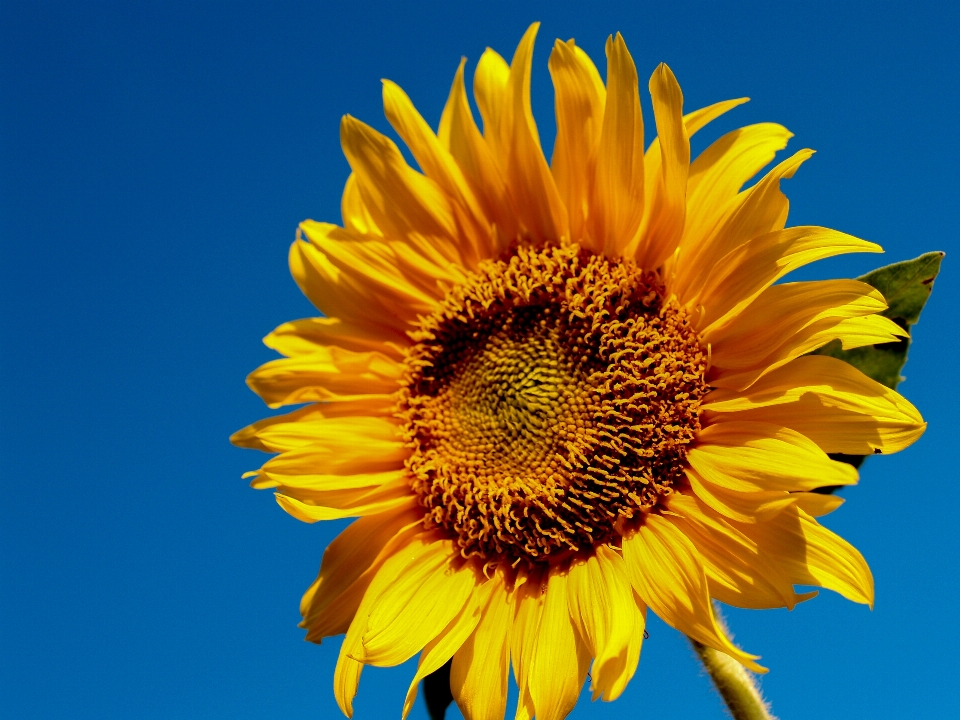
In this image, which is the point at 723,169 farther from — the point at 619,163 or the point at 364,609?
the point at 364,609

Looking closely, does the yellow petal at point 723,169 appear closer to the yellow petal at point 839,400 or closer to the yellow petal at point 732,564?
the yellow petal at point 839,400

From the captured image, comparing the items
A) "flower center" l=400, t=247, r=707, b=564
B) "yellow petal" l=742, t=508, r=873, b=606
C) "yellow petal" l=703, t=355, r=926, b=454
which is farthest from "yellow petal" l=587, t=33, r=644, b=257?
"yellow petal" l=742, t=508, r=873, b=606

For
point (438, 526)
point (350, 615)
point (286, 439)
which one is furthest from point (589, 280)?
point (350, 615)

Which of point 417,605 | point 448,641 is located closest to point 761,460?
point 448,641

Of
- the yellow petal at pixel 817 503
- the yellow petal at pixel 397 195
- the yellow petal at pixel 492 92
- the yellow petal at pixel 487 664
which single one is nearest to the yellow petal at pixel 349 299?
the yellow petal at pixel 397 195

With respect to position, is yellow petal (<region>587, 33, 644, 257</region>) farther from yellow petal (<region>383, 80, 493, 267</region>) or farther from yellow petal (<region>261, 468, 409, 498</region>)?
yellow petal (<region>261, 468, 409, 498</region>)

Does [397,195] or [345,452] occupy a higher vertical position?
[397,195]

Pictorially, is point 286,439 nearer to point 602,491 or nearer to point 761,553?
point 602,491
